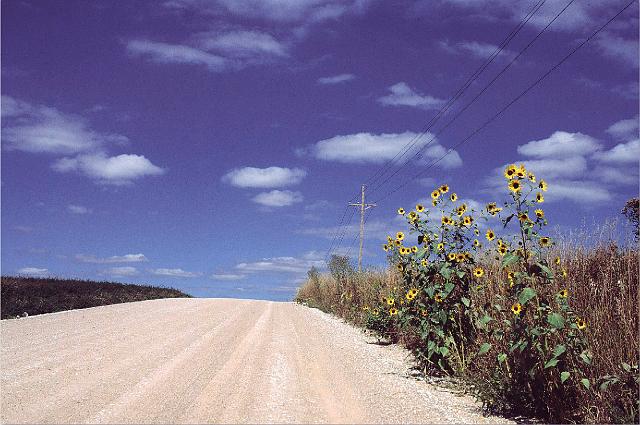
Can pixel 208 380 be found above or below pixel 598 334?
below

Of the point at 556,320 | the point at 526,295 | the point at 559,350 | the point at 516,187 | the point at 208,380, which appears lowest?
the point at 208,380

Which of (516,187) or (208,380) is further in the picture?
(208,380)

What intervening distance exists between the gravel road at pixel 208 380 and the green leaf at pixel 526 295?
4.21 ft

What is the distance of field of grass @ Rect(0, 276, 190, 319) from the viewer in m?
16.3

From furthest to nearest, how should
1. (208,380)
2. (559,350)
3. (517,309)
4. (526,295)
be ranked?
(208,380) < (517,309) < (526,295) < (559,350)

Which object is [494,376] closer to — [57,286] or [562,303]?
[562,303]

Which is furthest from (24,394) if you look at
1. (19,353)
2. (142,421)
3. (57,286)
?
(57,286)

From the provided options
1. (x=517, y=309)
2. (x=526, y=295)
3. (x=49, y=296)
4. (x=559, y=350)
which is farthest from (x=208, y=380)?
(x=49, y=296)

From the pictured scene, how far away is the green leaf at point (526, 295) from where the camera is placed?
526 cm

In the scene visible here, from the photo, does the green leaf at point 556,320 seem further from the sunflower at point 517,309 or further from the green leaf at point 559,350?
the sunflower at point 517,309

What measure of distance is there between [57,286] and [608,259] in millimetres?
20974

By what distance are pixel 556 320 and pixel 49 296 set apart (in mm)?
18694

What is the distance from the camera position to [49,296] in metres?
19.2

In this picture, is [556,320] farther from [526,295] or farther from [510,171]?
[510,171]
